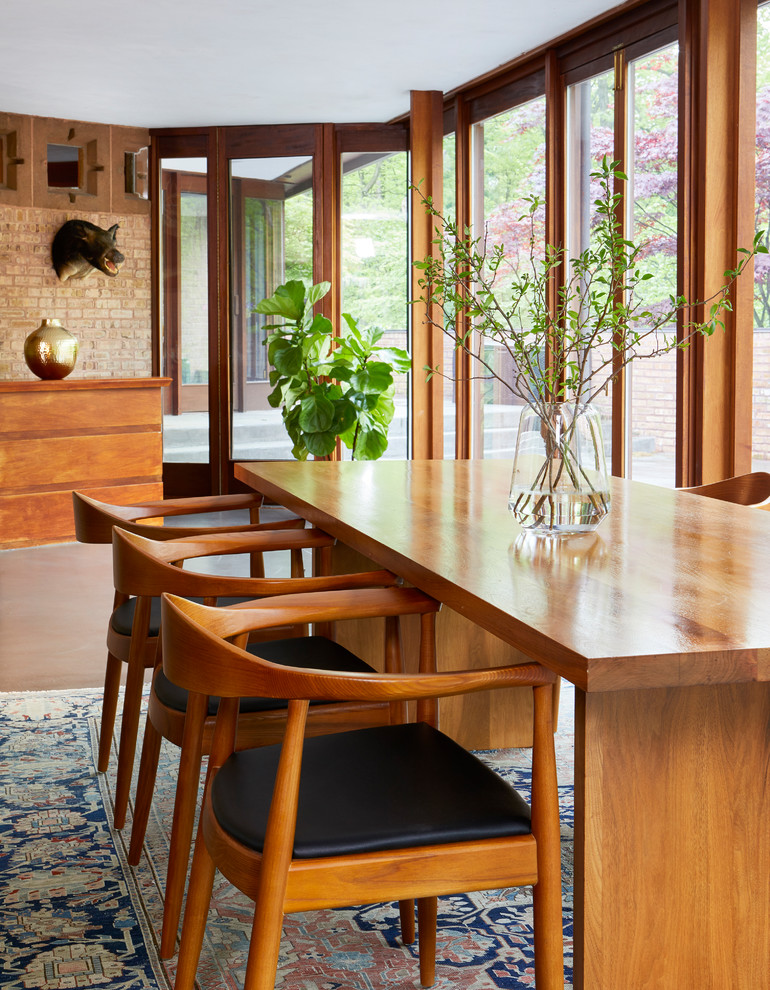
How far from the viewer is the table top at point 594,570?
143 centimetres

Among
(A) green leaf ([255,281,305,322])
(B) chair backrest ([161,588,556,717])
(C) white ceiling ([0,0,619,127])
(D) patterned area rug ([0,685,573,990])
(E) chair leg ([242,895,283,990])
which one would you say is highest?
(C) white ceiling ([0,0,619,127])

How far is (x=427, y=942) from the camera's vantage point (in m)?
2.06

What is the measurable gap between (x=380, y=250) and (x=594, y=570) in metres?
6.73

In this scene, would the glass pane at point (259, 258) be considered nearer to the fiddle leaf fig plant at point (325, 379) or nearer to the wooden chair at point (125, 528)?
the fiddle leaf fig plant at point (325, 379)

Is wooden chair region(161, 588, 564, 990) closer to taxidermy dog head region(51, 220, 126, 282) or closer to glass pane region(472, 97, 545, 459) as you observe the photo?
glass pane region(472, 97, 545, 459)

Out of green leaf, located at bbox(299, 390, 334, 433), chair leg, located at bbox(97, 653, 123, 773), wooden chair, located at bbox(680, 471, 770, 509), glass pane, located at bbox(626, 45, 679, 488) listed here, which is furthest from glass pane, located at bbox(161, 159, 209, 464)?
wooden chair, located at bbox(680, 471, 770, 509)

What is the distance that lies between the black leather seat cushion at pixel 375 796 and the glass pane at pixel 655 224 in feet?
12.2

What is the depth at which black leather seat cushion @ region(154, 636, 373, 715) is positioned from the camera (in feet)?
7.18

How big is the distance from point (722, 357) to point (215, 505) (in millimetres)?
2709

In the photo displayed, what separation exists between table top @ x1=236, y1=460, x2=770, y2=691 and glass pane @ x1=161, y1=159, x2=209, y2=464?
572 cm

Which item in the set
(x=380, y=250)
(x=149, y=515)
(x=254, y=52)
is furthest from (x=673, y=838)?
(x=380, y=250)

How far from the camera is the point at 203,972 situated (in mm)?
2113

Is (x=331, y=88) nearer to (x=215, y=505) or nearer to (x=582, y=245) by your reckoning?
(x=582, y=245)

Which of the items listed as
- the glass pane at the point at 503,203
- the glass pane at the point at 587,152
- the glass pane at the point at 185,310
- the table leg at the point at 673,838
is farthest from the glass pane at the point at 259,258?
the table leg at the point at 673,838
